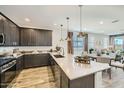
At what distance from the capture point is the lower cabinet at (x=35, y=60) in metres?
5.47

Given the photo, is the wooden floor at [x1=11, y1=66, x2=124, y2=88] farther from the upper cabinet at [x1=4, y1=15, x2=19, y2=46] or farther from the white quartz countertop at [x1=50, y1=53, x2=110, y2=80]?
the upper cabinet at [x1=4, y1=15, x2=19, y2=46]

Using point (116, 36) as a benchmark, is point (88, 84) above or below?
below

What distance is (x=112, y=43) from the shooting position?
10.5 m

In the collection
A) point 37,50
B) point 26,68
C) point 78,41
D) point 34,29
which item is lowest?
point 26,68

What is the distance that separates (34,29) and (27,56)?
1683mm

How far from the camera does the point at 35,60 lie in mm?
5719

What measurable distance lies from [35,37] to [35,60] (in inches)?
54.3

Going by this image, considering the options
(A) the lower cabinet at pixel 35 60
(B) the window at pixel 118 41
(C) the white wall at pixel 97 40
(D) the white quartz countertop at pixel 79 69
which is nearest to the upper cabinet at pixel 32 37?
(A) the lower cabinet at pixel 35 60

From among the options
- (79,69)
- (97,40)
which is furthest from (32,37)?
(97,40)

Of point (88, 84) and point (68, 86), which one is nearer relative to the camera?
point (68, 86)

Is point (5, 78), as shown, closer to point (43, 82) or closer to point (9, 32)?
point (43, 82)

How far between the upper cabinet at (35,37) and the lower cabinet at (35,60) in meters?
0.77
